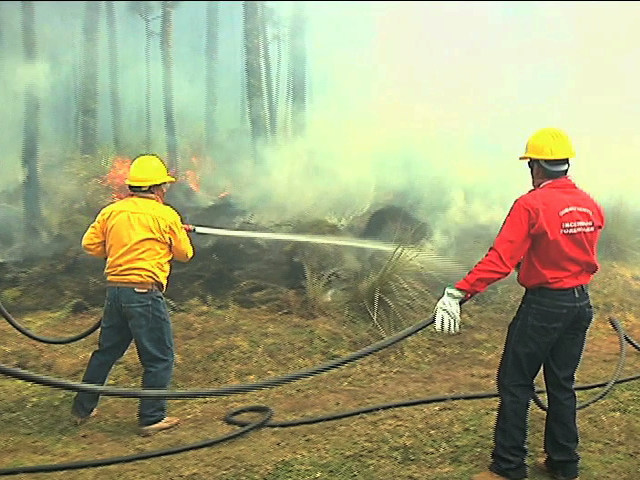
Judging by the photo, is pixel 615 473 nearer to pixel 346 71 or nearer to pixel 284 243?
pixel 284 243

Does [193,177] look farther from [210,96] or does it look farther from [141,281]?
[141,281]

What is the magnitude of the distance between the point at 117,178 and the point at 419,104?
112 inches

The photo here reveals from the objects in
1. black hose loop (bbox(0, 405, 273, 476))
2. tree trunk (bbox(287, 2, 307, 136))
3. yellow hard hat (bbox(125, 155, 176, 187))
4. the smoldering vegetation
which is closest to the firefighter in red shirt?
black hose loop (bbox(0, 405, 273, 476))

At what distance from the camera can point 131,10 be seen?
20.8ft

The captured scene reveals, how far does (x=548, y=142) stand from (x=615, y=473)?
5.19ft

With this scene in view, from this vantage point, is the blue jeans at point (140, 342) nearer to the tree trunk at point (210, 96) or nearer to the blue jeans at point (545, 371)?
the blue jeans at point (545, 371)

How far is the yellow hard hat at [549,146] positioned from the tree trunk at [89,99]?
4317 millimetres

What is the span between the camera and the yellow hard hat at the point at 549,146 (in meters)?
3.30

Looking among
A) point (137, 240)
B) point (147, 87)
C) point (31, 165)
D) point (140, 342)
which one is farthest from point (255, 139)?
point (140, 342)

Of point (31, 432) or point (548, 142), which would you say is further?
point (31, 432)

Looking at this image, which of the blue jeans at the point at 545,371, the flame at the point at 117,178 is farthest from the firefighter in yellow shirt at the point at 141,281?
the flame at the point at 117,178

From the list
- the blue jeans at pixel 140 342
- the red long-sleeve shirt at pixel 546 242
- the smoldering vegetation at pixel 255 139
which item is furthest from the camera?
the smoldering vegetation at pixel 255 139

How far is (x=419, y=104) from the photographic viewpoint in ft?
22.3

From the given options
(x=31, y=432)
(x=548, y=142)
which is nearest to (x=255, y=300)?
(x=31, y=432)
